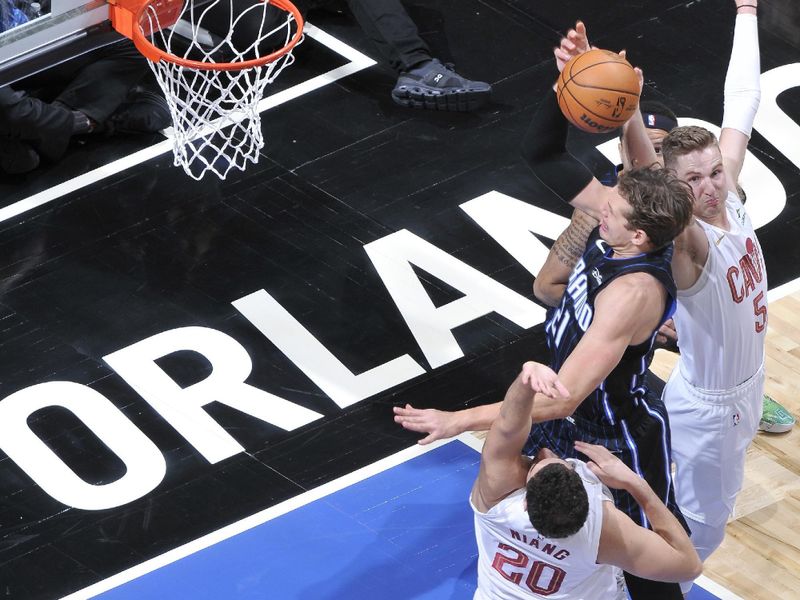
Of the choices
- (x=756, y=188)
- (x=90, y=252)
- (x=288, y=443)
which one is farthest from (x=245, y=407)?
(x=756, y=188)

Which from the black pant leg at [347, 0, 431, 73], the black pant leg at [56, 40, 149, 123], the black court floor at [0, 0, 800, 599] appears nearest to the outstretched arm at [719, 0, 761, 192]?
the black court floor at [0, 0, 800, 599]

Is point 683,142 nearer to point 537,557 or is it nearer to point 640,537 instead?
point 640,537

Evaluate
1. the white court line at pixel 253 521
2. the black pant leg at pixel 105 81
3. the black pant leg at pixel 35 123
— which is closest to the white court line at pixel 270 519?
the white court line at pixel 253 521

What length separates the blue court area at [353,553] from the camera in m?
6.80

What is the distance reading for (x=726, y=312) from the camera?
19.6 feet

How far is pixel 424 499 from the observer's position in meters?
7.28

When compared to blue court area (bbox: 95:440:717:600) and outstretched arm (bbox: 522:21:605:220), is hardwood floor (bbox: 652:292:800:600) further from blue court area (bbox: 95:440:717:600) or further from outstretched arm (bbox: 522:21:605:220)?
outstretched arm (bbox: 522:21:605:220)

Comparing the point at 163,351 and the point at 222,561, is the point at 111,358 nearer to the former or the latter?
the point at 163,351

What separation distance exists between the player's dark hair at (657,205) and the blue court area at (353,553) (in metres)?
2.05

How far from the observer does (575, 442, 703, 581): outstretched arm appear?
5293mm

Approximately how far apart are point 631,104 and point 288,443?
2.58 meters

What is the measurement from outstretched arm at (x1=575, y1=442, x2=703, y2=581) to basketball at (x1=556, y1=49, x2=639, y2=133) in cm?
140

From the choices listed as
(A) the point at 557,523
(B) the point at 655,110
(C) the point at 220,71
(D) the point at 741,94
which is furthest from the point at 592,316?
(C) the point at 220,71

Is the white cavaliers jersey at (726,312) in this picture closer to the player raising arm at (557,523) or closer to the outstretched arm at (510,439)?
the player raising arm at (557,523)
